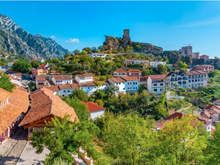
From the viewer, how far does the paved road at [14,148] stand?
36.6 feet

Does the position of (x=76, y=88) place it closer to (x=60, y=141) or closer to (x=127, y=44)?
(x=60, y=141)

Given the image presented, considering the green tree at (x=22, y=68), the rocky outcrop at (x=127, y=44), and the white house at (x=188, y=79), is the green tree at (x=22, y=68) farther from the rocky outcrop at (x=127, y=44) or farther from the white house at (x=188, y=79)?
the white house at (x=188, y=79)

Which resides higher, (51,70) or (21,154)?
(51,70)

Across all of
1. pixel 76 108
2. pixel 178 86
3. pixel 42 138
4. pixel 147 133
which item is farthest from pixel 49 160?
A: pixel 178 86

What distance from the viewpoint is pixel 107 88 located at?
3906 cm

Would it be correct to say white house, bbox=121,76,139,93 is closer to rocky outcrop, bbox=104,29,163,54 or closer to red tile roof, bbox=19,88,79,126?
red tile roof, bbox=19,88,79,126

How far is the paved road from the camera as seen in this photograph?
11.2 meters

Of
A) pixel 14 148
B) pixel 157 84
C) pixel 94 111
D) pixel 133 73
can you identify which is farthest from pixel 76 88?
pixel 14 148

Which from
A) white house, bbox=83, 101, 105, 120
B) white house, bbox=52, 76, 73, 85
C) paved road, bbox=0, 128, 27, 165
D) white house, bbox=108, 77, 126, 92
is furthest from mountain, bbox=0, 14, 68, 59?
paved road, bbox=0, 128, 27, 165

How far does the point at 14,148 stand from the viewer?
42.1 ft

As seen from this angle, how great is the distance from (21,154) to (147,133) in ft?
32.2

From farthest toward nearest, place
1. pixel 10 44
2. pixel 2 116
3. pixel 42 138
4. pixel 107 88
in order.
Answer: pixel 10 44, pixel 107 88, pixel 2 116, pixel 42 138

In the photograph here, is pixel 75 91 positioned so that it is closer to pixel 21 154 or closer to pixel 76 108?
pixel 76 108

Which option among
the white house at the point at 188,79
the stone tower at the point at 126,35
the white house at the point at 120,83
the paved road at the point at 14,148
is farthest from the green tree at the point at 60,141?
the stone tower at the point at 126,35
